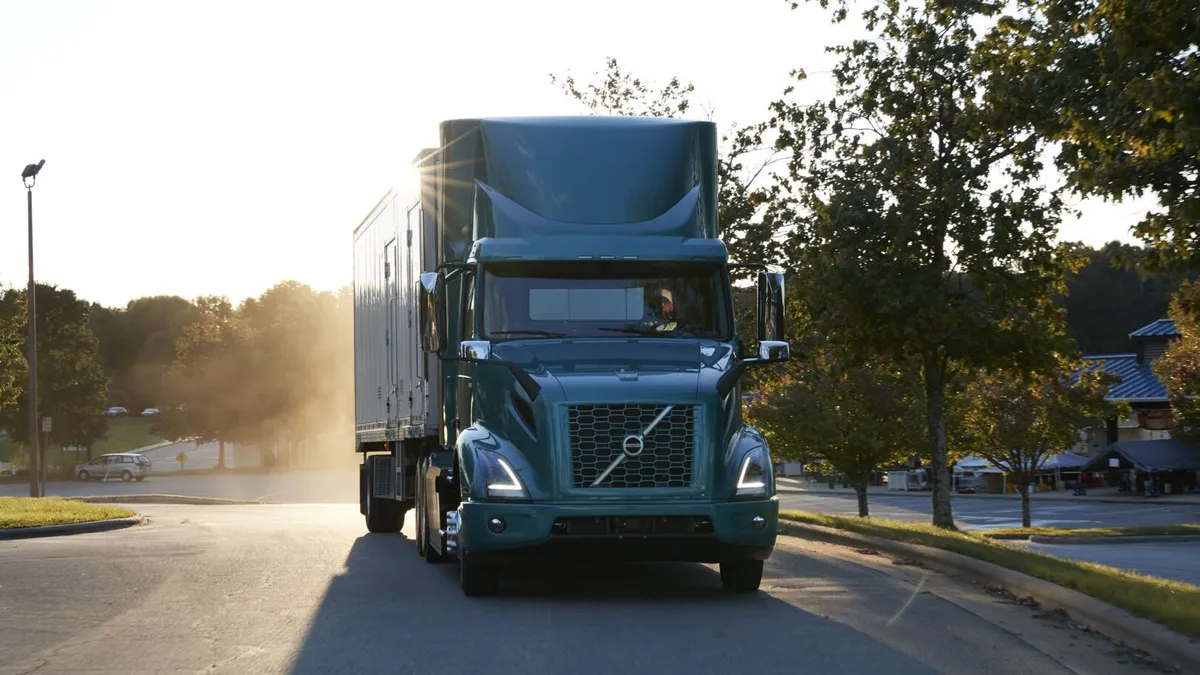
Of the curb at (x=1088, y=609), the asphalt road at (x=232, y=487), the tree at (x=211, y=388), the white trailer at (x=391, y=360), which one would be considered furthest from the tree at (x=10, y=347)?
the curb at (x=1088, y=609)

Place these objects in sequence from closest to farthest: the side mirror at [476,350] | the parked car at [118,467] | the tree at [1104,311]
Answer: the side mirror at [476,350] < the parked car at [118,467] < the tree at [1104,311]

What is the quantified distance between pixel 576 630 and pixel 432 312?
3.51 meters

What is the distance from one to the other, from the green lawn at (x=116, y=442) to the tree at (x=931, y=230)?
7266cm

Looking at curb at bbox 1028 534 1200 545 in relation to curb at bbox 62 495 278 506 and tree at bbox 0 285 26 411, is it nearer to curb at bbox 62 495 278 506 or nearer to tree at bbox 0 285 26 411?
curb at bbox 62 495 278 506

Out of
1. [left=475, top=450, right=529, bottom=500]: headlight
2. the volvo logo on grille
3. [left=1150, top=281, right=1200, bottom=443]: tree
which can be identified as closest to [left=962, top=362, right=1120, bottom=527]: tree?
[left=1150, top=281, right=1200, bottom=443]: tree

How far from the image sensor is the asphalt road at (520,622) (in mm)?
9188

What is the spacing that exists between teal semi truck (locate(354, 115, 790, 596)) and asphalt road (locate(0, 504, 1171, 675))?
585 millimetres

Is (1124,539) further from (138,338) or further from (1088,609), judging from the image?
(138,338)

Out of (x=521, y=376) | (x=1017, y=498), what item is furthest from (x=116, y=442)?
(x=521, y=376)

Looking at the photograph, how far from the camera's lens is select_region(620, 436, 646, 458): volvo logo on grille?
39.0ft

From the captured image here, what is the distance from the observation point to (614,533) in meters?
11.8

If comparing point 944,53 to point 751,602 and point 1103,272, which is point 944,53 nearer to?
point 751,602

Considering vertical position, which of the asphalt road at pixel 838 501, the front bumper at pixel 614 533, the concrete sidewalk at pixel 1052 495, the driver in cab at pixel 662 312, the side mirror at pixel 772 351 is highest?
the driver in cab at pixel 662 312

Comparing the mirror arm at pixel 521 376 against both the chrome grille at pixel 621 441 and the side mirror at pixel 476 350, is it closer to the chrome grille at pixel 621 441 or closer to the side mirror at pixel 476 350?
the side mirror at pixel 476 350
